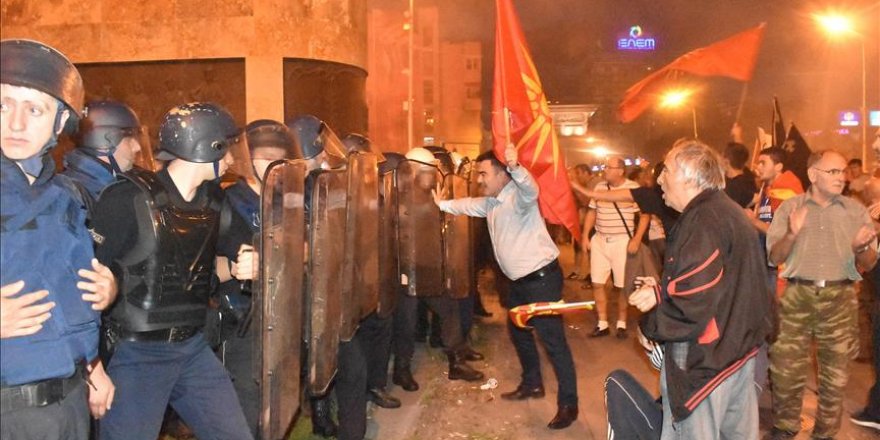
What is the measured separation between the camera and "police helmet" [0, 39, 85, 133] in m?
2.28

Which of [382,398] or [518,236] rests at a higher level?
[518,236]

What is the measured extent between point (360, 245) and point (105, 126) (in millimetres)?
1726

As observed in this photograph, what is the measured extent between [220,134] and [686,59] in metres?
4.86

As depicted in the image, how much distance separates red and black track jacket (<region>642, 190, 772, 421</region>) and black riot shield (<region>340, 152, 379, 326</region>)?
201 cm

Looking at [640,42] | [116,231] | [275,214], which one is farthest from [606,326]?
[640,42]

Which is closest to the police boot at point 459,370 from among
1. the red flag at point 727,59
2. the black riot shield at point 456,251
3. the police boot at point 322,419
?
the black riot shield at point 456,251

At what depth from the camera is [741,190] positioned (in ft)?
20.5

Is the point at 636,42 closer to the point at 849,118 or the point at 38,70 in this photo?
the point at 849,118

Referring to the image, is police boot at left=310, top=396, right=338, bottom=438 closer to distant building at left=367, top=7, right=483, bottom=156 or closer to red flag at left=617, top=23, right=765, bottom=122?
red flag at left=617, top=23, right=765, bottom=122

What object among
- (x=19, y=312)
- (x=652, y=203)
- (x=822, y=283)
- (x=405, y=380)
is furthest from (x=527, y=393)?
(x=19, y=312)

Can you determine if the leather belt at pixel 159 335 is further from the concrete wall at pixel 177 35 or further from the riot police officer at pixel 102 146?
the concrete wall at pixel 177 35

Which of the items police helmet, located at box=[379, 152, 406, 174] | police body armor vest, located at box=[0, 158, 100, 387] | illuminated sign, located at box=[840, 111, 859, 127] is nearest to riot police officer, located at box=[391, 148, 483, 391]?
police helmet, located at box=[379, 152, 406, 174]

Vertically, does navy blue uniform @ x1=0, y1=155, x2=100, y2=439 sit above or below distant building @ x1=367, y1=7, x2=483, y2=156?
below

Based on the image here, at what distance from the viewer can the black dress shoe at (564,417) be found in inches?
203
